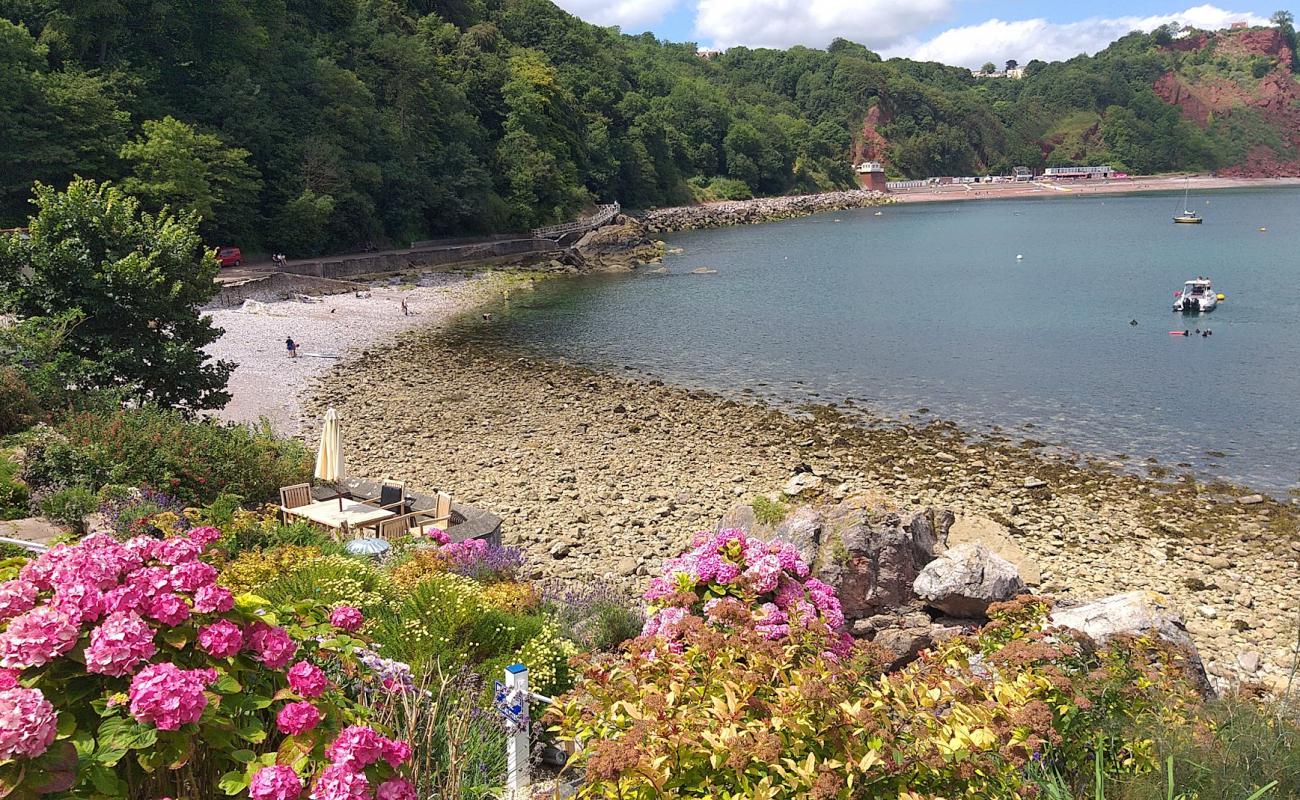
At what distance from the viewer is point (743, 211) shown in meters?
100

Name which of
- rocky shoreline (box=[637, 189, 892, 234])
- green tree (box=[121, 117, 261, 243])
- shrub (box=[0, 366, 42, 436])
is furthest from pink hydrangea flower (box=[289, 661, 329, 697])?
rocky shoreline (box=[637, 189, 892, 234])

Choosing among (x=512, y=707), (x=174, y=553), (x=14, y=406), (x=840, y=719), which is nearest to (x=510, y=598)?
(x=512, y=707)

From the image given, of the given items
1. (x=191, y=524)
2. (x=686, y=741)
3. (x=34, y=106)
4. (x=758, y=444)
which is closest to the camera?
(x=686, y=741)

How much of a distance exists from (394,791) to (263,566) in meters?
5.15

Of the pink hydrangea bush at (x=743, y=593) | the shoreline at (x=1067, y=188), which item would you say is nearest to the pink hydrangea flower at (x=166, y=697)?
the pink hydrangea bush at (x=743, y=593)

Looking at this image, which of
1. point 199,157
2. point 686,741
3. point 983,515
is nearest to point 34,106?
point 199,157

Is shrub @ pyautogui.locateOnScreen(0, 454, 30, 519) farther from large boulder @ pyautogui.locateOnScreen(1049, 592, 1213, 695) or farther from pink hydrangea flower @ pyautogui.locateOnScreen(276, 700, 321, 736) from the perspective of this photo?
large boulder @ pyautogui.locateOnScreen(1049, 592, 1213, 695)

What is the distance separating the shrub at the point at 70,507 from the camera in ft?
30.8

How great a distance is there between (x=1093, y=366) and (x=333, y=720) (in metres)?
31.2

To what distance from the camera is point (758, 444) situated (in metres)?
21.1

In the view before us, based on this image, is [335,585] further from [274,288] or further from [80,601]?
[274,288]

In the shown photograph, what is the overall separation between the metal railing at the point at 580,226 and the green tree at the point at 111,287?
1986 inches

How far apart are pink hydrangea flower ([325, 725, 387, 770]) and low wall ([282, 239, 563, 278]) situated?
46186 millimetres

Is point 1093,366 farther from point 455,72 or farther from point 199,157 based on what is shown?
point 455,72
